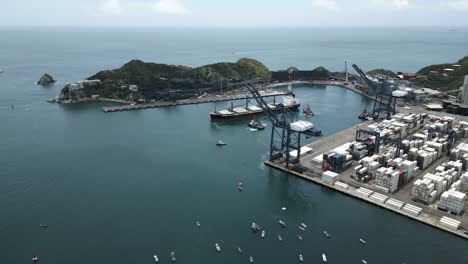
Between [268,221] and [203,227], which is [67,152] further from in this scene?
[268,221]

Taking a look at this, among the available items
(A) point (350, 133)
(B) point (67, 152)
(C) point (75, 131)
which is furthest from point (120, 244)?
(A) point (350, 133)

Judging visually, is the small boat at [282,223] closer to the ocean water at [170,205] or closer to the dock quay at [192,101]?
the ocean water at [170,205]

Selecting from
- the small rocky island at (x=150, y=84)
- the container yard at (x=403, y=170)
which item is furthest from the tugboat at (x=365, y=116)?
the small rocky island at (x=150, y=84)

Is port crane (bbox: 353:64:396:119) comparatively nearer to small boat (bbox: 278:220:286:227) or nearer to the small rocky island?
the small rocky island

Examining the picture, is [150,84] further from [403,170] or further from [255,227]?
[403,170]

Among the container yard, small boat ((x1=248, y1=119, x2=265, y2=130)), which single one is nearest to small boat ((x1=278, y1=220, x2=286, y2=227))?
the container yard

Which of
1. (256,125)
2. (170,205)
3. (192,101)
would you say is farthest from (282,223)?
(192,101)
